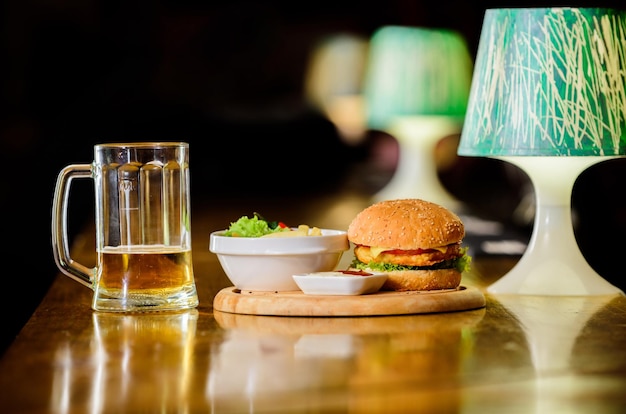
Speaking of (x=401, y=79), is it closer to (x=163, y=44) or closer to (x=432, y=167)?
(x=432, y=167)

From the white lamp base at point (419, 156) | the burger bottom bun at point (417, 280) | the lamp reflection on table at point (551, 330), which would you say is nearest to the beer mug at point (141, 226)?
the burger bottom bun at point (417, 280)

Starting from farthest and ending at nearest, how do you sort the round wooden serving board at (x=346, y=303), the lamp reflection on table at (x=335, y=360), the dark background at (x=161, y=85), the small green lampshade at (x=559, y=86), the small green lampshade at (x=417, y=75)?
the dark background at (x=161, y=85)
the small green lampshade at (x=417, y=75)
the small green lampshade at (x=559, y=86)
the round wooden serving board at (x=346, y=303)
the lamp reflection on table at (x=335, y=360)

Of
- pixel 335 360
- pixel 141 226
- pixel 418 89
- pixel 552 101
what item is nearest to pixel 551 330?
pixel 335 360

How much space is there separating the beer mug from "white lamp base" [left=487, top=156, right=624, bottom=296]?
0.55 m

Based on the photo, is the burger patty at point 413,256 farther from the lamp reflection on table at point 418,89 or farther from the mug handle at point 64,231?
the lamp reflection on table at point 418,89

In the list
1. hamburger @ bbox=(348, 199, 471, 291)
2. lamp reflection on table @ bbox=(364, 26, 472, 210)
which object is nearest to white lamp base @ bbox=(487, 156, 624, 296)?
hamburger @ bbox=(348, 199, 471, 291)

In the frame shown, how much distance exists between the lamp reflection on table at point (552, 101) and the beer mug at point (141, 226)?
0.51m

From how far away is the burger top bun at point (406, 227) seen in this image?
1.58 meters

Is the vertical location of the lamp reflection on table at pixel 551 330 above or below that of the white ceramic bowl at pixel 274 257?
below

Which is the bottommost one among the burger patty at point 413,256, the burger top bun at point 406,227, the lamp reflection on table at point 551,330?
the lamp reflection on table at point 551,330

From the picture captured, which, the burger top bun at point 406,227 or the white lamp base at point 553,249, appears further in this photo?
the white lamp base at point 553,249

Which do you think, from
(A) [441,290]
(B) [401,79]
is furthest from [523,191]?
(A) [441,290]

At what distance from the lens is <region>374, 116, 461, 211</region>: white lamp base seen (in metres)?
3.69

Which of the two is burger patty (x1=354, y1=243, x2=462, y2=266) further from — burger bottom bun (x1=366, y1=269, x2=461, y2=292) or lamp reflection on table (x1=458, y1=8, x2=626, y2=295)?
lamp reflection on table (x1=458, y1=8, x2=626, y2=295)
